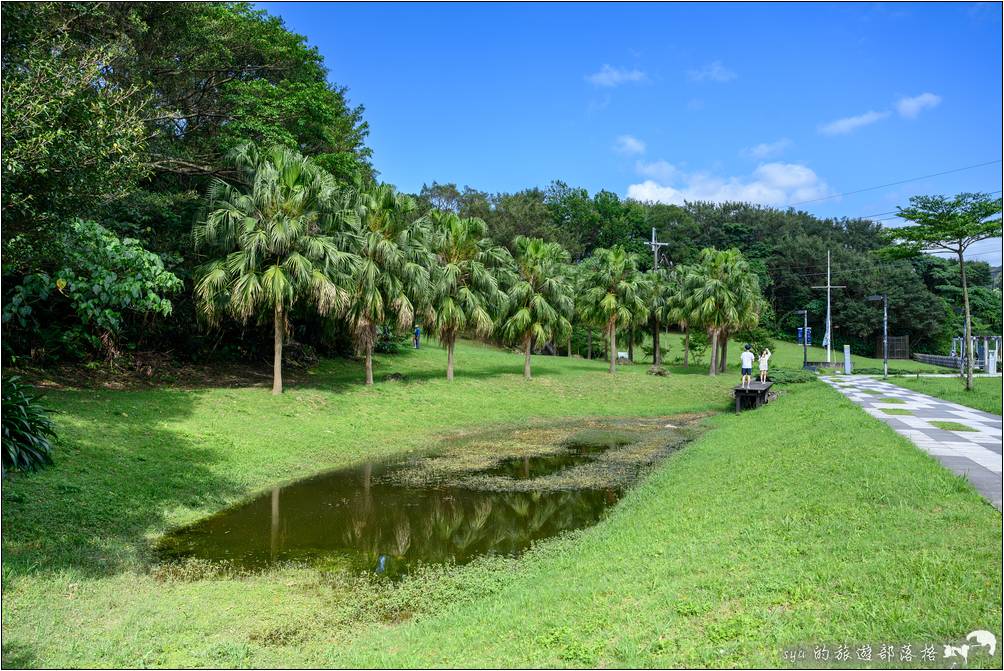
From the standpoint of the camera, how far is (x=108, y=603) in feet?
21.2

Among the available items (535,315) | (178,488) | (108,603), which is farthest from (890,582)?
(535,315)

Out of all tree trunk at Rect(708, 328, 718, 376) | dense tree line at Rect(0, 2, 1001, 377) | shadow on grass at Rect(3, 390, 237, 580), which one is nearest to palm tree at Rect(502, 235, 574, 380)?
dense tree line at Rect(0, 2, 1001, 377)

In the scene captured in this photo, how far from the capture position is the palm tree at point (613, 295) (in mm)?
35469

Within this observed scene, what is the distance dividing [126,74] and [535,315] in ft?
60.8

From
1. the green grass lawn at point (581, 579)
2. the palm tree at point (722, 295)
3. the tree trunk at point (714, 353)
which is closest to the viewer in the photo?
the green grass lawn at point (581, 579)

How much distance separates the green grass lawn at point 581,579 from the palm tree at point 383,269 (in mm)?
10351

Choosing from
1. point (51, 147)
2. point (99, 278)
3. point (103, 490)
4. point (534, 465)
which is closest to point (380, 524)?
point (103, 490)

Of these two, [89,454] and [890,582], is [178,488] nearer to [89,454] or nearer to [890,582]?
[89,454]

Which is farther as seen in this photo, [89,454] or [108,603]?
[89,454]

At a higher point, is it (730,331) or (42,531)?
(730,331)

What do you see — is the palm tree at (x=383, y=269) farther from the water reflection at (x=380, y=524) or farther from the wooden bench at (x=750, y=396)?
the wooden bench at (x=750, y=396)

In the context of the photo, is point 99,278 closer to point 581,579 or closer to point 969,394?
point 581,579

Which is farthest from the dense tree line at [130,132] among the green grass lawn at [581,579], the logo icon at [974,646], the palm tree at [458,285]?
the logo icon at [974,646]

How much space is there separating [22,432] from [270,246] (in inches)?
396
